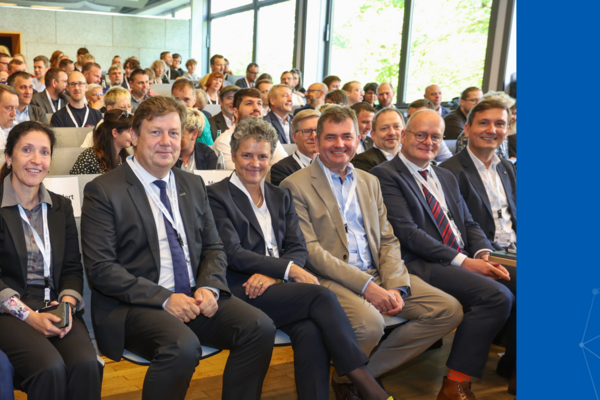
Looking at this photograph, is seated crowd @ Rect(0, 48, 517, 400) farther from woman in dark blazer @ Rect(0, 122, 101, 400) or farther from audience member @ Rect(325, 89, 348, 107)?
audience member @ Rect(325, 89, 348, 107)

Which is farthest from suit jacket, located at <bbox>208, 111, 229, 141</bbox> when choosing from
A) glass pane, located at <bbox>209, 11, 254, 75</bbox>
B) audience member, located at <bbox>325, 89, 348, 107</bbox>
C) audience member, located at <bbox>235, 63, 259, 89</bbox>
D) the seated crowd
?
glass pane, located at <bbox>209, 11, 254, 75</bbox>

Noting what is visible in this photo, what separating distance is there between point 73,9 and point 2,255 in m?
15.3

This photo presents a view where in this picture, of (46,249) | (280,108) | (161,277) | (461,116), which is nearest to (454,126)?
(461,116)

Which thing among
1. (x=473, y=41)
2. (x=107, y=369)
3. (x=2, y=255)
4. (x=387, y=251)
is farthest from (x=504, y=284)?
(x=473, y=41)

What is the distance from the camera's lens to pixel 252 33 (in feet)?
48.2

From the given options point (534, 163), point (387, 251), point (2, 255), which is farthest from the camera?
point (387, 251)

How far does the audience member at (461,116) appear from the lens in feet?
19.3

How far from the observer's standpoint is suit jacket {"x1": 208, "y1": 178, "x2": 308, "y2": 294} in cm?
232

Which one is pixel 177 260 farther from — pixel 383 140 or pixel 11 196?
pixel 383 140

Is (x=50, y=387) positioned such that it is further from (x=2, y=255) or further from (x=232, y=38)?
(x=232, y=38)

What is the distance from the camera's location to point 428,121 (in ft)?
9.43

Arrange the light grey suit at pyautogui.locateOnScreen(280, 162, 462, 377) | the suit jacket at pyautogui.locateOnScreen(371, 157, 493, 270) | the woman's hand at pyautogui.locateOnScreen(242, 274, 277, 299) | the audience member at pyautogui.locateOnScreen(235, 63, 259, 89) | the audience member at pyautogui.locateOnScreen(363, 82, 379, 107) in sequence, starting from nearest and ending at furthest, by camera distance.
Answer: the woman's hand at pyautogui.locateOnScreen(242, 274, 277, 299)
the light grey suit at pyautogui.locateOnScreen(280, 162, 462, 377)
the suit jacket at pyautogui.locateOnScreen(371, 157, 493, 270)
the audience member at pyautogui.locateOnScreen(363, 82, 379, 107)
the audience member at pyautogui.locateOnScreen(235, 63, 259, 89)

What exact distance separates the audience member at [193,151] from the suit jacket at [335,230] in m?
1.05

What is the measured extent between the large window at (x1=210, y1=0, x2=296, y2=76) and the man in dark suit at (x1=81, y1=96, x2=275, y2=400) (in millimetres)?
11119
